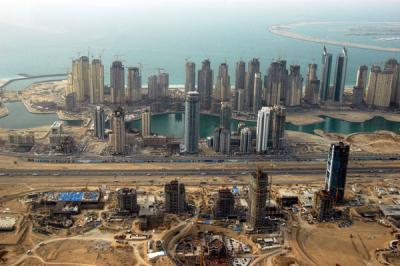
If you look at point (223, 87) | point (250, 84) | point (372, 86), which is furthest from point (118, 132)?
point (372, 86)

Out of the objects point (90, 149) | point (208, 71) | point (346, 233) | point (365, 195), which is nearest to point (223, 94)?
point (208, 71)

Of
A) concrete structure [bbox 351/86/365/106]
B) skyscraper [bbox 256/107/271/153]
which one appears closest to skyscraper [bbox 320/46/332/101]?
concrete structure [bbox 351/86/365/106]

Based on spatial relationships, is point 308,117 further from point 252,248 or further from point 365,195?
point 252,248

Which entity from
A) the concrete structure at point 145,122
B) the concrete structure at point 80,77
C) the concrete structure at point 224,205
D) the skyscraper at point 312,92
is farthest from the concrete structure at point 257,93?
the concrete structure at point 224,205

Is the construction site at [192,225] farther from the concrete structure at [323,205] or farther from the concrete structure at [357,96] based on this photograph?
the concrete structure at [357,96]

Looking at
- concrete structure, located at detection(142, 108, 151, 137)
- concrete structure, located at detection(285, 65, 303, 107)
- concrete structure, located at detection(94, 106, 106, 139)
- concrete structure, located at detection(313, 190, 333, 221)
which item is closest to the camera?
concrete structure, located at detection(313, 190, 333, 221)

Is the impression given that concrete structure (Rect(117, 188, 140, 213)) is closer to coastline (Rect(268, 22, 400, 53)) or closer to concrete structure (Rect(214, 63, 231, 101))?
concrete structure (Rect(214, 63, 231, 101))

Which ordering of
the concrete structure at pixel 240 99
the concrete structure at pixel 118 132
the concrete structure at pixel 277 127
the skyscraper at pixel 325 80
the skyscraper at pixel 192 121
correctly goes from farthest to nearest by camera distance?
the skyscraper at pixel 325 80, the concrete structure at pixel 240 99, the concrete structure at pixel 277 127, the skyscraper at pixel 192 121, the concrete structure at pixel 118 132
